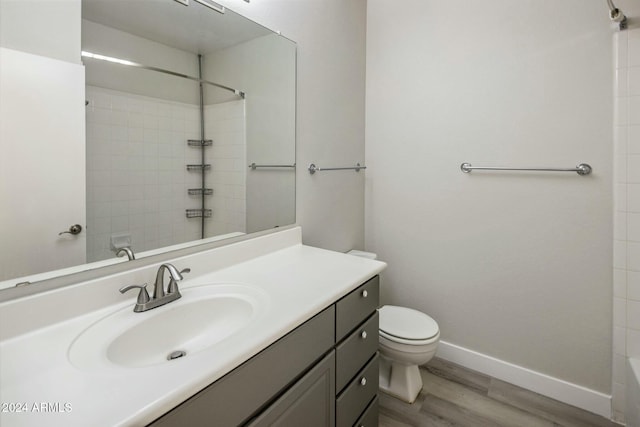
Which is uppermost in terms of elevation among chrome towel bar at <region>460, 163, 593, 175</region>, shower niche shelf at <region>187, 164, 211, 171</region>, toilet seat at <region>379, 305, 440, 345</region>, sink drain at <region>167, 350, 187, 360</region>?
chrome towel bar at <region>460, 163, 593, 175</region>

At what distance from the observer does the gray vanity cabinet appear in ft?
2.15

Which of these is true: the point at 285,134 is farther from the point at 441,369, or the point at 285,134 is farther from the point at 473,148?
the point at 441,369

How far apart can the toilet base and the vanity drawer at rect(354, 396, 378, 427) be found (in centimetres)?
37

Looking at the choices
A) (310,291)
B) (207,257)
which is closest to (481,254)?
(310,291)

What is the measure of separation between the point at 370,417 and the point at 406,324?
1.78ft

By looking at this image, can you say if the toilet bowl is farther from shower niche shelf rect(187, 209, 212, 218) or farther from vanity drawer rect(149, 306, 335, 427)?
shower niche shelf rect(187, 209, 212, 218)

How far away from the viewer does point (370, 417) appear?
132cm

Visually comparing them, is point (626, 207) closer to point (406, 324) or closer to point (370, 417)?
point (406, 324)

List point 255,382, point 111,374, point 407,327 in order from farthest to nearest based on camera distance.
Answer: point 407,327, point 255,382, point 111,374

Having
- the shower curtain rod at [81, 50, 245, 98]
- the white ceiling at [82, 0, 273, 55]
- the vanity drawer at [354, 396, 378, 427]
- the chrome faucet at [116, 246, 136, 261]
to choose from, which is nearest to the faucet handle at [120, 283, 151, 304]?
the chrome faucet at [116, 246, 136, 261]

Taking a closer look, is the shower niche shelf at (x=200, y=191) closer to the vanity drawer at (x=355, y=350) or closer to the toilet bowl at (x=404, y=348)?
the vanity drawer at (x=355, y=350)

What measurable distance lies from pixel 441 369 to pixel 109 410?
6.42 ft

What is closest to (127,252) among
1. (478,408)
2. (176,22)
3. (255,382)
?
(255,382)

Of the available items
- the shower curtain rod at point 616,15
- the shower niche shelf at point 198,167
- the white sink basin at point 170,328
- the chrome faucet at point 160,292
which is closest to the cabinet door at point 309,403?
the white sink basin at point 170,328
